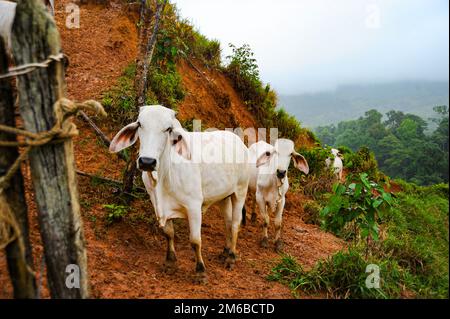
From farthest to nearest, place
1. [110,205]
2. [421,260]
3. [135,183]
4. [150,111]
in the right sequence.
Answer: [135,183]
[421,260]
[110,205]
[150,111]

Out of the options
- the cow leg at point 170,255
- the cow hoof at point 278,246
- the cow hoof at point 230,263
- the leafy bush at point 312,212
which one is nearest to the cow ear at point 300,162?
the cow hoof at point 278,246

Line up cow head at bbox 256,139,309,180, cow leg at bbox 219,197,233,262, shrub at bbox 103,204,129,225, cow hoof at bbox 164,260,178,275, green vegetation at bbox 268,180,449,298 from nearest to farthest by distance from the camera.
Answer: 1. green vegetation at bbox 268,180,449,298
2. cow hoof at bbox 164,260,178,275
3. shrub at bbox 103,204,129,225
4. cow leg at bbox 219,197,233,262
5. cow head at bbox 256,139,309,180

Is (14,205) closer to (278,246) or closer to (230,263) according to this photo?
(230,263)

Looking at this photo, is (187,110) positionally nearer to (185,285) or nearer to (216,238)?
(216,238)

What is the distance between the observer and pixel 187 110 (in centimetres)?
903

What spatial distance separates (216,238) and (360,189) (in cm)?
255

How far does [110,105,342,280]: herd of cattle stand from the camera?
3.91 metres

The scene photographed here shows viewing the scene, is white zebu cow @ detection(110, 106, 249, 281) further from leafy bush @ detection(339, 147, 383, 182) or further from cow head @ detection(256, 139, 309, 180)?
leafy bush @ detection(339, 147, 383, 182)

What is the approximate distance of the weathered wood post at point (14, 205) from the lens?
2359 millimetres

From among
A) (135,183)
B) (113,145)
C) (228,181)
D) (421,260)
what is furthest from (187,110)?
(421,260)

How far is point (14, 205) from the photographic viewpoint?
239 cm

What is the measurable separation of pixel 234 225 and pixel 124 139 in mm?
2179

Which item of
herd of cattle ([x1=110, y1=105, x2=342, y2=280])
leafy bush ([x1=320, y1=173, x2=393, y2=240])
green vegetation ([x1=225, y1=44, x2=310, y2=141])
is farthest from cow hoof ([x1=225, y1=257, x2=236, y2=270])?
green vegetation ([x1=225, y1=44, x2=310, y2=141])

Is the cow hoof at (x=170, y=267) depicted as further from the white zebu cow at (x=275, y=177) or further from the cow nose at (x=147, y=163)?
the white zebu cow at (x=275, y=177)
